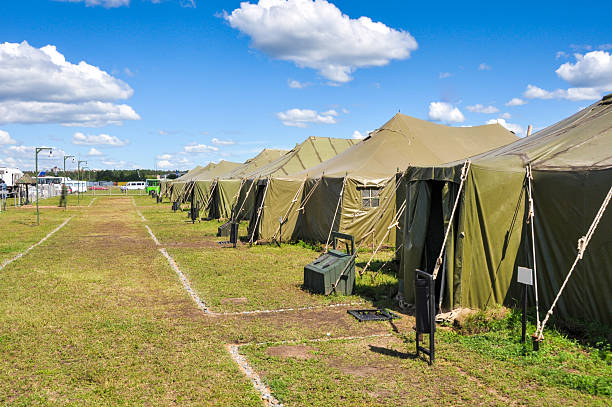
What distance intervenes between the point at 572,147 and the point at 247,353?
6326 mm

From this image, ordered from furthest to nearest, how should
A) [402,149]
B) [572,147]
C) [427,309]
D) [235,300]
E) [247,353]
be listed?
[402,149]
[235,300]
[572,147]
[247,353]
[427,309]

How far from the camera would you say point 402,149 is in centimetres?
1734

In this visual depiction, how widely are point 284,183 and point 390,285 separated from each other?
840cm

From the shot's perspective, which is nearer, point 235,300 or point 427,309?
point 427,309

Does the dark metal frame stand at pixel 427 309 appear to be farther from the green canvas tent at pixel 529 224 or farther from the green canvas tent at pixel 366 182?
the green canvas tent at pixel 366 182

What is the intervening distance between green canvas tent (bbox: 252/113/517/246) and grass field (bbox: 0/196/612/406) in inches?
202

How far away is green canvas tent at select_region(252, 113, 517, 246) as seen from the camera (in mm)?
15969

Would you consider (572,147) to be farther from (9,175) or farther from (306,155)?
(9,175)

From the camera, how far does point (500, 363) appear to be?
20.0ft

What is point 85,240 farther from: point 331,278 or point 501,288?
point 501,288

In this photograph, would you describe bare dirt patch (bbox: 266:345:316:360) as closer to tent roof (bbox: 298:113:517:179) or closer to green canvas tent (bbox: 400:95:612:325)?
green canvas tent (bbox: 400:95:612:325)

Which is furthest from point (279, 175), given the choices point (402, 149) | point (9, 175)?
point (9, 175)

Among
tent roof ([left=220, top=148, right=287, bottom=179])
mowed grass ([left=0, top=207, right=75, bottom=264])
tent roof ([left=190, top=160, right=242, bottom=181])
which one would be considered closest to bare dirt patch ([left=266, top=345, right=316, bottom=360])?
mowed grass ([left=0, top=207, right=75, bottom=264])

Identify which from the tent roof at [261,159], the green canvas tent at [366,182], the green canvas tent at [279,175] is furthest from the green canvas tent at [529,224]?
the tent roof at [261,159]
